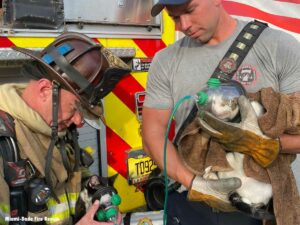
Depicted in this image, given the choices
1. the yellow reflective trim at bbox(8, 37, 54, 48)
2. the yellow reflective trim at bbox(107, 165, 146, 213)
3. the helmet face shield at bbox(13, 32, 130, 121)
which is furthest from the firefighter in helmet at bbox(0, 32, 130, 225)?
the yellow reflective trim at bbox(107, 165, 146, 213)

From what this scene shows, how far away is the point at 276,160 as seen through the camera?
5.52 feet

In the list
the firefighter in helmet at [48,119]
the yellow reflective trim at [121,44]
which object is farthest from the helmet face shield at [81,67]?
the yellow reflective trim at [121,44]

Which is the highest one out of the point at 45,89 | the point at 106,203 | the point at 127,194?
the point at 45,89

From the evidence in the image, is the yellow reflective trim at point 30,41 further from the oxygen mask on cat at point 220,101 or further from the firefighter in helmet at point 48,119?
the oxygen mask on cat at point 220,101

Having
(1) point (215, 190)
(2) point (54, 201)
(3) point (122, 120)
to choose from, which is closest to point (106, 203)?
(2) point (54, 201)

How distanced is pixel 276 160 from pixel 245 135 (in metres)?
0.26

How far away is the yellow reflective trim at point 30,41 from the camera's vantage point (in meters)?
2.16

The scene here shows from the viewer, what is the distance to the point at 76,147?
1956mm

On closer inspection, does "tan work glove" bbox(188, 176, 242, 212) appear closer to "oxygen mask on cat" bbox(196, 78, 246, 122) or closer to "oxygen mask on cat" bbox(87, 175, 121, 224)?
"oxygen mask on cat" bbox(196, 78, 246, 122)

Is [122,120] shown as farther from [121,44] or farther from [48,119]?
[48,119]

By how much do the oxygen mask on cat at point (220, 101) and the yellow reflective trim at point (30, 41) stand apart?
3.65 feet

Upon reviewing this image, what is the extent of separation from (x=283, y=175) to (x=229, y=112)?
0.39 metres

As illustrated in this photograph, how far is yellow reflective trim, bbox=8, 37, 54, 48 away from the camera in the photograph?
7.08 ft

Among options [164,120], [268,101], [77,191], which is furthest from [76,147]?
[268,101]
